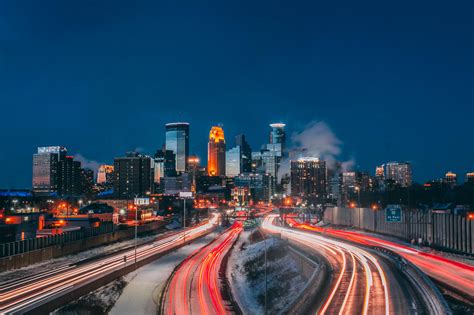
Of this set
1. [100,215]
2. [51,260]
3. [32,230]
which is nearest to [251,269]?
[51,260]

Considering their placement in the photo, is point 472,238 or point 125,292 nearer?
point 125,292

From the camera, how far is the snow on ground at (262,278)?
155 feet

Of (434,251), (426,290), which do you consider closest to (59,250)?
(434,251)

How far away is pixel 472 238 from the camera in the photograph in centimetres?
5622

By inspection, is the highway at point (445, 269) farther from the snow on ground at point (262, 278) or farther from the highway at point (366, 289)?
the snow on ground at point (262, 278)

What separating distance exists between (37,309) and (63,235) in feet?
123

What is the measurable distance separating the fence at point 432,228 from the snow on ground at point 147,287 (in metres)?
33.7

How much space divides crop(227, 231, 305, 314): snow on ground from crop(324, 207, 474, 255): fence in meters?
18.7

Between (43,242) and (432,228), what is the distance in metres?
52.4

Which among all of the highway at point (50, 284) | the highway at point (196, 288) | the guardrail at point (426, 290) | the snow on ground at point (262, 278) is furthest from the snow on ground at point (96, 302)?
the guardrail at point (426, 290)

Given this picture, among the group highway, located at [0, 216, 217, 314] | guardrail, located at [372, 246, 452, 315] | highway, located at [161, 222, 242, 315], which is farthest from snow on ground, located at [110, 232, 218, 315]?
guardrail, located at [372, 246, 452, 315]

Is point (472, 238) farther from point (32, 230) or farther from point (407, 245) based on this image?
point (32, 230)

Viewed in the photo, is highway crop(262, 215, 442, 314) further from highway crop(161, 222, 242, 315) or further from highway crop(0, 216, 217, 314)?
highway crop(0, 216, 217, 314)

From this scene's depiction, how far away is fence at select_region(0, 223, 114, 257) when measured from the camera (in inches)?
2295
